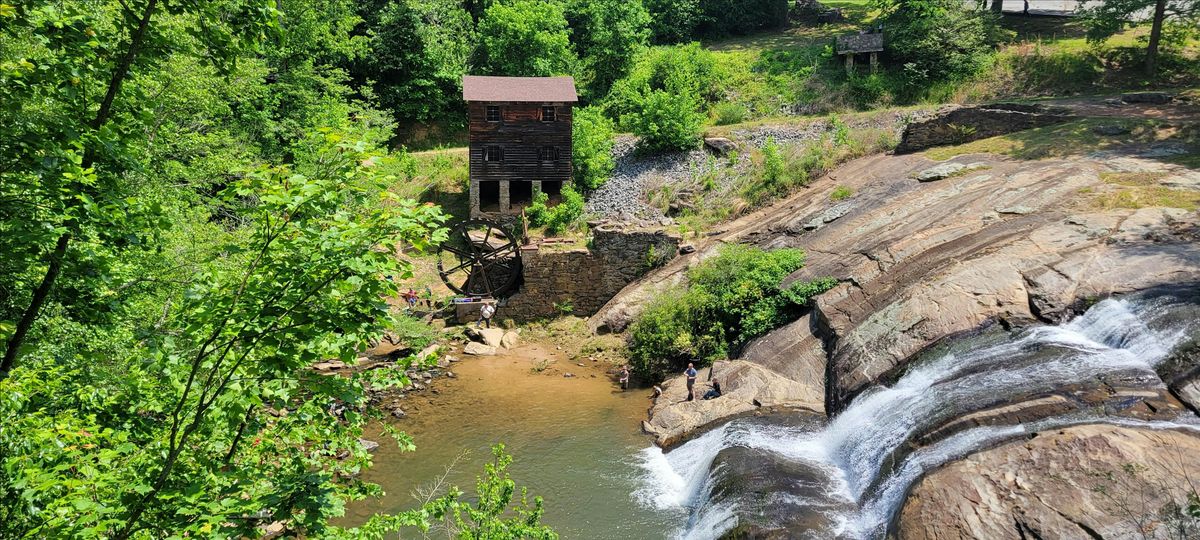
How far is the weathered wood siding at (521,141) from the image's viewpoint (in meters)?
28.8

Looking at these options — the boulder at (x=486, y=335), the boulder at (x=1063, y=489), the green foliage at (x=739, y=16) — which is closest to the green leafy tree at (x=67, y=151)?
the boulder at (x=1063, y=489)

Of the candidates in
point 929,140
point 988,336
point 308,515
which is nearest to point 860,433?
point 988,336

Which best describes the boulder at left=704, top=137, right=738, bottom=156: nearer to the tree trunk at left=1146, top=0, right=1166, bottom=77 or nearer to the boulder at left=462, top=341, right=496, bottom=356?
the boulder at left=462, top=341, right=496, bottom=356

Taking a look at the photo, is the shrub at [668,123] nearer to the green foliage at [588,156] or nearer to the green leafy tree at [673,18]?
the green foliage at [588,156]

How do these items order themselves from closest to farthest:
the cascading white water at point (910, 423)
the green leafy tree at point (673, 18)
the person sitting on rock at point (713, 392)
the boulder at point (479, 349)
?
the cascading white water at point (910, 423)
the person sitting on rock at point (713, 392)
the boulder at point (479, 349)
the green leafy tree at point (673, 18)

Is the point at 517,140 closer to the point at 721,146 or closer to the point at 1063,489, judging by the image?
the point at 721,146

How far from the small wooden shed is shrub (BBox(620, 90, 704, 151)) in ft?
25.8

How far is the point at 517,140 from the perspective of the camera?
2886 cm

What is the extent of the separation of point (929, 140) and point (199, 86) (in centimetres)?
2034

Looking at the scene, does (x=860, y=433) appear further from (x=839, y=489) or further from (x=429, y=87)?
(x=429, y=87)

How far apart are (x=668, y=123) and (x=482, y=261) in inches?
385

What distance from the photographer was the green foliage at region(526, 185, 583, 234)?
2722 centimetres

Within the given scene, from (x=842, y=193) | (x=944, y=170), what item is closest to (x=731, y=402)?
(x=842, y=193)

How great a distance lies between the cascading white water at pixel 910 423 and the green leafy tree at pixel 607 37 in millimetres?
24680
